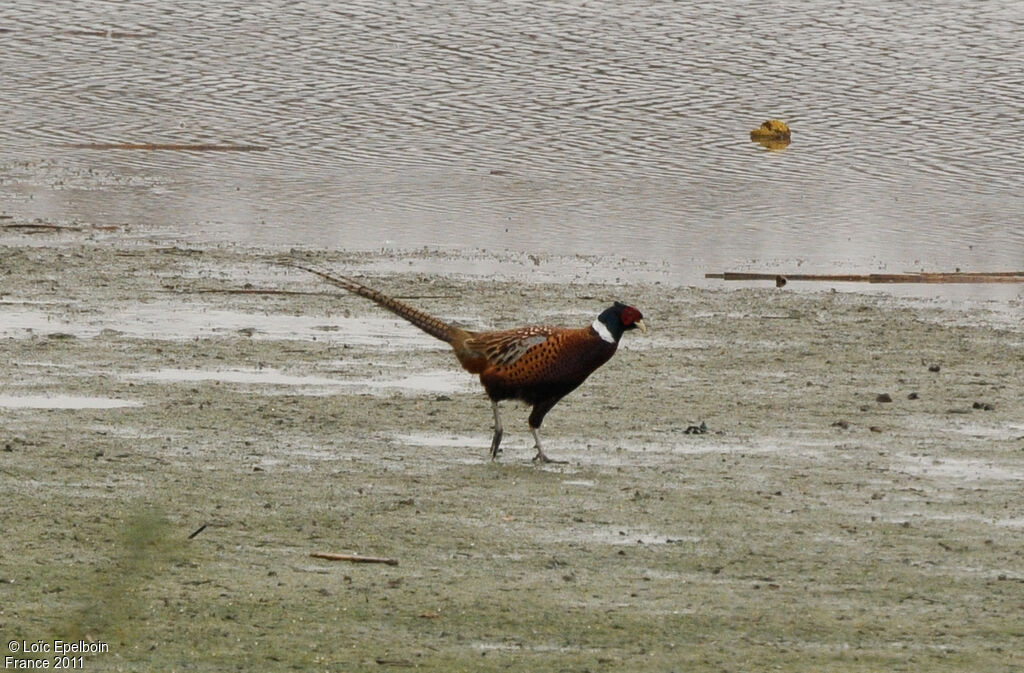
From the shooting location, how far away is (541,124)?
18219mm

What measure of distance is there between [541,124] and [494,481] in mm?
10595

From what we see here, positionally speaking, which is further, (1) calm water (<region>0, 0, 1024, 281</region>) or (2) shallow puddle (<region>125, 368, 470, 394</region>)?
(1) calm water (<region>0, 0, 1024, 281</region>)

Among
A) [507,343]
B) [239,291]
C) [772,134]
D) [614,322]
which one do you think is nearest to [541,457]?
[507,343]

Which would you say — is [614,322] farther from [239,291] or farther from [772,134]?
[772,134]

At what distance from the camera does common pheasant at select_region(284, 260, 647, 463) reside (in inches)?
334

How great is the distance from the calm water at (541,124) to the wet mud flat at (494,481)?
2061 millimetres

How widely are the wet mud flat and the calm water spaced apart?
206 centimetres

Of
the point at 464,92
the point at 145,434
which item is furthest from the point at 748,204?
the point at 145,434

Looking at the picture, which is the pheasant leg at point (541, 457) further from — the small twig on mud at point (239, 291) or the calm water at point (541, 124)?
the calm water at point (541, 124)

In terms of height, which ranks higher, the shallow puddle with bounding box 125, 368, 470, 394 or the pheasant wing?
the pheasant wing

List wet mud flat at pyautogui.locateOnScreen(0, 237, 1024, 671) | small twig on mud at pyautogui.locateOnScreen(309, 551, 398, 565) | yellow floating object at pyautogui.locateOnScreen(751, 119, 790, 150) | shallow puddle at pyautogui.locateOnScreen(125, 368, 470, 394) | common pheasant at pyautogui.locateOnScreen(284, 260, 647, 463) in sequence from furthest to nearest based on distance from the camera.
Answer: yellow floating object at pyautogui.locateOnScreen(751, 119, 790, 150)
shallow puddle at pyautogui.locateOnScreen(125, 368, 470, 394)
common pheasant at pyautogui.locateOnScreen(284, 260, 647, 463)
small twig on mud at pyautogui.locateOnScreen(309, 551, 398, 565)
wet mud flat at pyautogui.locateOnScreen(0, 237, 1024, 671)

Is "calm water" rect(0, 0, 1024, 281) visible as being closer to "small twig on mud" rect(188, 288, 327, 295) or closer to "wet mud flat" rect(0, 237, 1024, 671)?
"small twig on mud" rect(188, 288, 327, 295)

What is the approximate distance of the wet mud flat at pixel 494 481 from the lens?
19.3 feet

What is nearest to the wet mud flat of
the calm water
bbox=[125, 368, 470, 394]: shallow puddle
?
bbox=[125, 368, 470, 394]: shallow puddle
